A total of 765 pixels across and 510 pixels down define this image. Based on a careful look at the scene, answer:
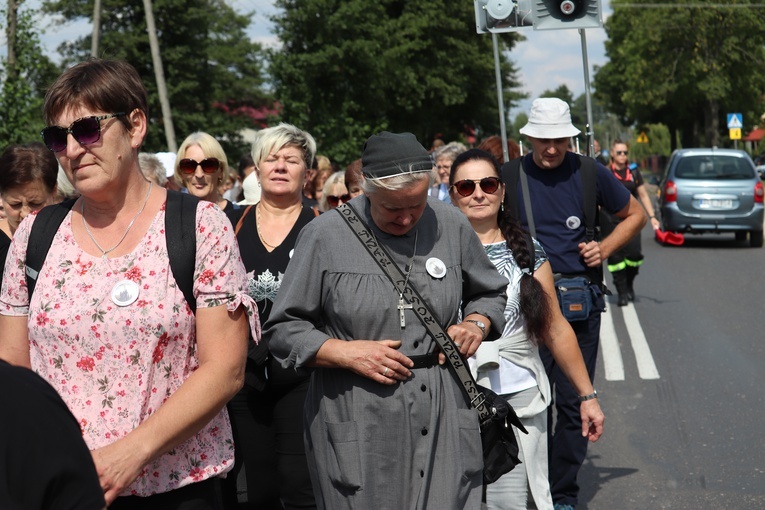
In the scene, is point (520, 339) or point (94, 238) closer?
point (94, 238)

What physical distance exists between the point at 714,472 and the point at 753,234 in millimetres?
15634

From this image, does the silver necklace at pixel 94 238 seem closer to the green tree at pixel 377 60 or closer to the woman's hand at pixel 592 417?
the woman's hand at pixel 592 417

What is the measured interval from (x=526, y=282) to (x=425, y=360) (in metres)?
1.47

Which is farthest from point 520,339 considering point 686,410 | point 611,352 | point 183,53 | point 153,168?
point 183,53

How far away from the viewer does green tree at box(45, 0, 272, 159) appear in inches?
1891

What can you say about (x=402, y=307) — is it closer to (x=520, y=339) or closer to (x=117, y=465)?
(x=117, y=465)

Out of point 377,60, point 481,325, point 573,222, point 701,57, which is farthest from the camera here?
point 701,57

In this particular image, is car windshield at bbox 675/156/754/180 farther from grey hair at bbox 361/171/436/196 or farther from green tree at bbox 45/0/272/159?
green tree at bbox 45/0/272/159

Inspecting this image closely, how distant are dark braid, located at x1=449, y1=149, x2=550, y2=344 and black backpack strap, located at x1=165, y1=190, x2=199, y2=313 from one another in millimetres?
2249

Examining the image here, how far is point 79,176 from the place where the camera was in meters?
2.96

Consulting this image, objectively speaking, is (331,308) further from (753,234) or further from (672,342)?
(753,234)

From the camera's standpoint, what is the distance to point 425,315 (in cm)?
358

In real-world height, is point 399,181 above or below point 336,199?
above

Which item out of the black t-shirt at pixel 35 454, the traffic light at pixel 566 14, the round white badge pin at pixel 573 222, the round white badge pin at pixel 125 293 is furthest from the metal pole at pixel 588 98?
the black t-shirt at pixel 35 454
